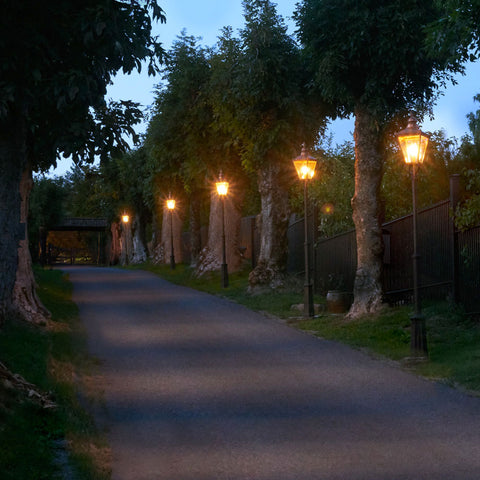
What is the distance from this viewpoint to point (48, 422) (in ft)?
24.8

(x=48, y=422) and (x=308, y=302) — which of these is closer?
(x=48, y=422)

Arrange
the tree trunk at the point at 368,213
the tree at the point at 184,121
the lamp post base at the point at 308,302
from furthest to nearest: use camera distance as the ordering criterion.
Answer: the tree at the point at 184,121 → the lamp post base at the point at 308,302 → the tree trunk at the point at 368,213

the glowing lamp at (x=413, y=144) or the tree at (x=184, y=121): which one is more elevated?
the tree at (x=184, y=121)

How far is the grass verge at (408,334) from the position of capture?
36.1ft

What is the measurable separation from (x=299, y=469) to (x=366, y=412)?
2359mm

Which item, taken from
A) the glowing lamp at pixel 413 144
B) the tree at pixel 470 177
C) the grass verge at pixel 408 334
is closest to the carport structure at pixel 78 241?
the tree at pixel 470 177

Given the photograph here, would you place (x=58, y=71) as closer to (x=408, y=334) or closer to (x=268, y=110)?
(x=408, y=334)

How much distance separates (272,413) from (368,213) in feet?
33.7

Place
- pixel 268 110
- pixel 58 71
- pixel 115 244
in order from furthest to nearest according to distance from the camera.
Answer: pixel 115 244 → pixel 268 110 → pixel 58 71

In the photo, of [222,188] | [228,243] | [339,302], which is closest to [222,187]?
[222,188]

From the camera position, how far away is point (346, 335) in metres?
15.2

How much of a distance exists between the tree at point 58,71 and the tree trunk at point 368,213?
7.56 metres

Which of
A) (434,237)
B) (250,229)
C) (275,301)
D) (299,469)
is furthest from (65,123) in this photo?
(250,229)

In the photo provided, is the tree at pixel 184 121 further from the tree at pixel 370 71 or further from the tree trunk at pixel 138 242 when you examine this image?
the tree trunk at pixel 138 242
